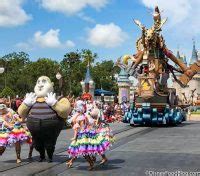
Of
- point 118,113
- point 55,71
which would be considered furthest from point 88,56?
point 118,113

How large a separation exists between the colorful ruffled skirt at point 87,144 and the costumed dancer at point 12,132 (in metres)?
1.64

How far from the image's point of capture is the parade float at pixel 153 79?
23344 millimetres

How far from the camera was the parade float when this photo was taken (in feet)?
76.6

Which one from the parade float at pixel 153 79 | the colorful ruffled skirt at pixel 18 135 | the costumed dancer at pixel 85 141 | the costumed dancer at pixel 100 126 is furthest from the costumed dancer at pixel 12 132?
the parade float at pixel 153 79

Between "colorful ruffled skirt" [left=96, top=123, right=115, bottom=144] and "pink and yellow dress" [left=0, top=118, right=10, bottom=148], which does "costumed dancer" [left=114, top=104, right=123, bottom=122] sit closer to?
"pink and yellow dress" [left=0, top=118, right=10, bottom=148]

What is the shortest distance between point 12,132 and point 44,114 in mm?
978

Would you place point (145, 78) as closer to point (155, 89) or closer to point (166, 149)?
point (155, 89)

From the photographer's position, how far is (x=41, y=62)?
6581 cm

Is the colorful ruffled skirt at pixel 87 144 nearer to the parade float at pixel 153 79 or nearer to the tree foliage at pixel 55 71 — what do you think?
the parade float at pixel 153 79

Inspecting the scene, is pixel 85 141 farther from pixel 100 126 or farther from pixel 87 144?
pixel 100 126

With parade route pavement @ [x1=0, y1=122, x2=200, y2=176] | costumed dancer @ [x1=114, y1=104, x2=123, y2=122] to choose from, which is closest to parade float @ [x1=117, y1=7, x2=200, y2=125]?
costumed dancer @ [x1=114, y1=104, x2=123, y2=122]

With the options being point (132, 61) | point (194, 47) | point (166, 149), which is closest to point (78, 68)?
point (194, 47)

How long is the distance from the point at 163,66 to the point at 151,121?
135 inches

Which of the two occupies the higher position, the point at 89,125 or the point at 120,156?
the point at 89,125
